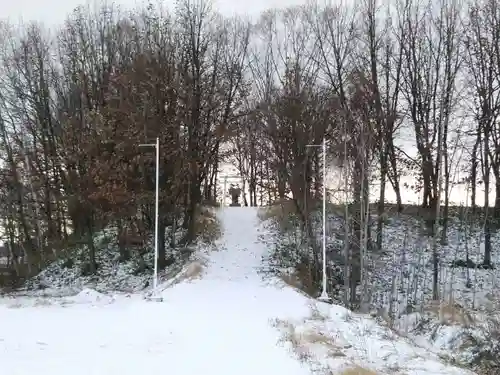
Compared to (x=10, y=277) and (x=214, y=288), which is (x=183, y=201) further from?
(x=10, y=277)

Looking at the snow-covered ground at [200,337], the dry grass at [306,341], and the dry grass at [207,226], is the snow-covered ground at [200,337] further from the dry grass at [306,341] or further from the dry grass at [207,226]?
the dry grass at [207,226]

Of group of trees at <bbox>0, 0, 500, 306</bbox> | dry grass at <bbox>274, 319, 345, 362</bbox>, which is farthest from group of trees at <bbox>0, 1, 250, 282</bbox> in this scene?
dry grass at <bbox>274, 319, 345, 362</bbox>

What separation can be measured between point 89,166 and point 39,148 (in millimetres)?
7934

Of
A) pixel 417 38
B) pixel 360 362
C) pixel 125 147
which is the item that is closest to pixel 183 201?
pixel 125 147

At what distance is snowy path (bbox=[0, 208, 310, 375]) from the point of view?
28.7 ft

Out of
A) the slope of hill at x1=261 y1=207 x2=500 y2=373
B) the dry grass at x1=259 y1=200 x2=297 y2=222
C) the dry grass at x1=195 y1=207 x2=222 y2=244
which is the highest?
the dry grass at x1=259 y1=200 x2=297 y2=222

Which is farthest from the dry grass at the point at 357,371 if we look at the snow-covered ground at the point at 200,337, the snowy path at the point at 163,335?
the snowy path at the point at 163,335

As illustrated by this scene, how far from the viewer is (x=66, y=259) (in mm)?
30891

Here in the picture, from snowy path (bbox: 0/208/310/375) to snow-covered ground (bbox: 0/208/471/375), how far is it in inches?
0.7

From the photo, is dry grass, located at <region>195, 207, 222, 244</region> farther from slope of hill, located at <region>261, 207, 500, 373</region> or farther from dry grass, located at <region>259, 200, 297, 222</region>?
dry grass, located at <region>259, 200, 297, 222</region>

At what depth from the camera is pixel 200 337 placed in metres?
11.6

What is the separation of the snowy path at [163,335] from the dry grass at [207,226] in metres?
7.42

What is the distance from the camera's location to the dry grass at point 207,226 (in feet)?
93.3

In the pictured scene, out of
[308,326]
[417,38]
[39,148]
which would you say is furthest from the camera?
[39,148]
